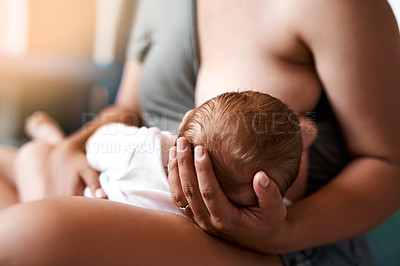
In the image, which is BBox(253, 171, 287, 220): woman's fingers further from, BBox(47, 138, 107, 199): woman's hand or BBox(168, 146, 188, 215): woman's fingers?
BBox(47, 138, 107, 199): woman's hand

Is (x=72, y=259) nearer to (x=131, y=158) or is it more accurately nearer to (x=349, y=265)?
(x=131, y=158)

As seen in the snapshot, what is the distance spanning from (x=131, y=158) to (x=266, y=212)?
275 mm

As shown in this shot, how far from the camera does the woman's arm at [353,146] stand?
1.76 ft

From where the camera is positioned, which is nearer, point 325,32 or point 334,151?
point 325,32

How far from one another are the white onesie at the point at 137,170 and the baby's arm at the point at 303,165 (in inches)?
9.1

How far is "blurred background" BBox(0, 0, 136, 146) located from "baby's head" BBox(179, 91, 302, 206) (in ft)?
4.15

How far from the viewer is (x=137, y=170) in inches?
26.4

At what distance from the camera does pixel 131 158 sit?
2.22 ft

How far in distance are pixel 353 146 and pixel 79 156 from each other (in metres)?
0.58

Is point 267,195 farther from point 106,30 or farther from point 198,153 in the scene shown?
point 106,30

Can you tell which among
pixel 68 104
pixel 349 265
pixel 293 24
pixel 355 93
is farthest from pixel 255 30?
pixel 68 104

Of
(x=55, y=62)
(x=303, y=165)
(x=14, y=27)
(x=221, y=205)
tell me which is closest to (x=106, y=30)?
(x=55, y=62)

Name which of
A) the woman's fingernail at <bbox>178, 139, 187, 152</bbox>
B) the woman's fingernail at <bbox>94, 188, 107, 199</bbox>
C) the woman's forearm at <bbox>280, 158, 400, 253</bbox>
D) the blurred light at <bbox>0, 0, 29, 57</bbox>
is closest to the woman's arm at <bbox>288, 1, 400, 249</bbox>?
the woman's forearm at <bbox>280, 158, 400, 253</bbox>

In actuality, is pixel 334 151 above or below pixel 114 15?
below
